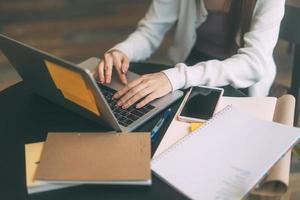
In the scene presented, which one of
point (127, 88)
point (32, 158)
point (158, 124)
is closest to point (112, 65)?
point (127, 88)

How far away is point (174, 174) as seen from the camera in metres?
0.69

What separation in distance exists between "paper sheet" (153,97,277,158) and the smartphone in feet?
0.05

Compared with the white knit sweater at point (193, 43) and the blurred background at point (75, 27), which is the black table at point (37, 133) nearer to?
the white knit sweater at point (193, 43)

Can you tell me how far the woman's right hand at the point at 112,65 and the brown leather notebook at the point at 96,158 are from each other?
26cm

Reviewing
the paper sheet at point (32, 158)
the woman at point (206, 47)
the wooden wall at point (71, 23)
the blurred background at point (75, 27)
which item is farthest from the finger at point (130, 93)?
the wooden wall at point (71, 23)

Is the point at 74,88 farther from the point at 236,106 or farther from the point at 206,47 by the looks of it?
the point at 206,47

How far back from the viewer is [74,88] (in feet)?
2.44

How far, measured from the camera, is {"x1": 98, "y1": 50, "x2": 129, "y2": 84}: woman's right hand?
3.31 feet

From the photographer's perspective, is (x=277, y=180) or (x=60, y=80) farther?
(x=60, y=80)

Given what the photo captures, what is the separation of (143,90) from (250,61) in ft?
1.20

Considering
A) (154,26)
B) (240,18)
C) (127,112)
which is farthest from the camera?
(154,26)

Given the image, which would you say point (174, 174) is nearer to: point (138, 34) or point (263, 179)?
point (263, 179)

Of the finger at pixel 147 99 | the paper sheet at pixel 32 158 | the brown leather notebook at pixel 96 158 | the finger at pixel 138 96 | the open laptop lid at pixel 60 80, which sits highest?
the open laptop lid at pixel 60 80

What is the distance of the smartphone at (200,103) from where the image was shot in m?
0.85
